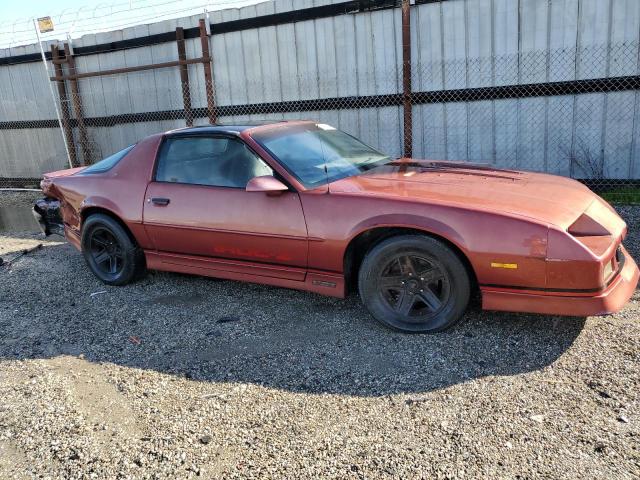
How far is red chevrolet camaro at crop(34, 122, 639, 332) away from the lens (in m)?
3.27

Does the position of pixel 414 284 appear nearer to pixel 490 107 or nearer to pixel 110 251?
pixel 110 251

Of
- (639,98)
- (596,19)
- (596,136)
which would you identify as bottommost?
(596,136)

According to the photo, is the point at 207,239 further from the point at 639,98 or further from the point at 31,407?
the point at 639,98

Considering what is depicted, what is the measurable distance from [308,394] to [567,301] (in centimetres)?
159

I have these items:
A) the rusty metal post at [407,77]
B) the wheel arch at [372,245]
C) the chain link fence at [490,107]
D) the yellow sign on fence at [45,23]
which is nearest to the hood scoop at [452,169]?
the wheel arch at [372,245]

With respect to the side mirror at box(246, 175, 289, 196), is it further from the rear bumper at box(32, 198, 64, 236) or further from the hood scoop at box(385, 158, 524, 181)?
the rear bumper at box(32, 198, 64, 236)

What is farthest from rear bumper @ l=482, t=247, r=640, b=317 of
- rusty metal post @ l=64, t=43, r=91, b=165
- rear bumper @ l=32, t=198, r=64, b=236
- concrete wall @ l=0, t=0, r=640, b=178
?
rusty metal post @ l=64, t=43, r=91, b=165

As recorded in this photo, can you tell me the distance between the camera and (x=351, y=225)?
371cm

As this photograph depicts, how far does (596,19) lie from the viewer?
22.3 feet

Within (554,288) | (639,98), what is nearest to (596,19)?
(639,98)

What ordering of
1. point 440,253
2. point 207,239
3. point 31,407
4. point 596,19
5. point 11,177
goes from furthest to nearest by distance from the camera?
point 11,177, point 596,19, point 207,239, point 440,253, point 31,407

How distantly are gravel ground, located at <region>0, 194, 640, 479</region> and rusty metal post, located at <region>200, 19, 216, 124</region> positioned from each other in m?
5.43

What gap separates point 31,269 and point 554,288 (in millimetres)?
5059

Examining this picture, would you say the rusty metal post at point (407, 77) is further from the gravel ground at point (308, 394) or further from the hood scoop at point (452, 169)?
the gravel ground at point (308, 394)
